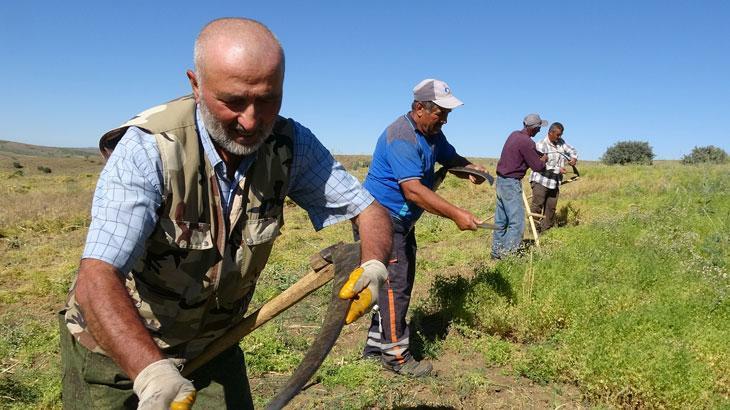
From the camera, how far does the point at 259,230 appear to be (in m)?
1.98

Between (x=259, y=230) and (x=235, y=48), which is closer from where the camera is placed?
(x=235, y=48)

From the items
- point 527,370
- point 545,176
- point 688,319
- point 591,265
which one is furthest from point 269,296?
point 545,176

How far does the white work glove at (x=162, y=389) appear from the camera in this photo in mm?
1292

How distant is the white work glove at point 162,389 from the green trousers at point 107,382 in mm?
716

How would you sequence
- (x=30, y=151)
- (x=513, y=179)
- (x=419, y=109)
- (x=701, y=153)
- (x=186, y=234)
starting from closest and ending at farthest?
(x=186, y=234)
(x=419, y=109)
(x=513, y=179)
(x=701, y=153)
(x=30, y=151)

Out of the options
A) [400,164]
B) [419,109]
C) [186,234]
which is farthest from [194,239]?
[419,109]

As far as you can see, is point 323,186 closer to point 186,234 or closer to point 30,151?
point 186,234

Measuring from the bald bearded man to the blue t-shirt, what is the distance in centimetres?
155

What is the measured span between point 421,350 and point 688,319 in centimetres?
216

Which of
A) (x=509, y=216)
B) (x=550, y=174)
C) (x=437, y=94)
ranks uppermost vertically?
(x=437, y=94)

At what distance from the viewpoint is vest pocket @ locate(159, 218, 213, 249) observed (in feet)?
5.59

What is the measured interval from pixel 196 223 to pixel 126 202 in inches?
11.5

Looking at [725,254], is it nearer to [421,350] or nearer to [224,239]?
A: [421,350]

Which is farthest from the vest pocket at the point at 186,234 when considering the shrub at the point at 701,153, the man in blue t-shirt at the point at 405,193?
the shrub at the point at 701,153
